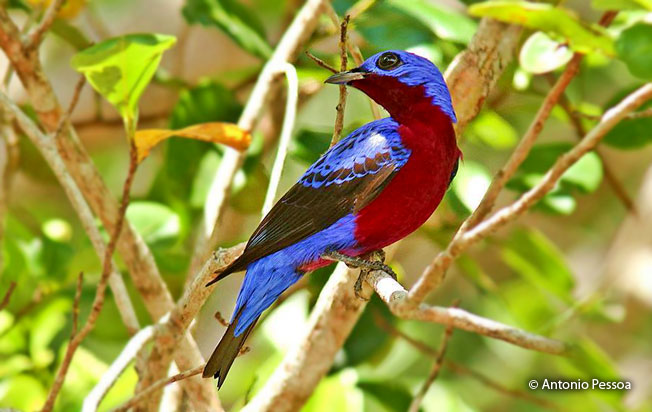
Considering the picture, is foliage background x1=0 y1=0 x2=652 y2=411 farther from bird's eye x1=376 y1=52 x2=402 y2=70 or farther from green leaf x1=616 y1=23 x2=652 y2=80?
bird's eye x1=376 y1=52 x2=402 y2=70

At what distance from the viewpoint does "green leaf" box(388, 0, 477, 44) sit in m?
1.99

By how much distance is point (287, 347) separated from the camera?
235cm

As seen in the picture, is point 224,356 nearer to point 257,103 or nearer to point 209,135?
point 209,135

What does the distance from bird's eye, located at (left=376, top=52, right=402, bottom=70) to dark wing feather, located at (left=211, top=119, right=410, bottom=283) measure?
3.6 inches

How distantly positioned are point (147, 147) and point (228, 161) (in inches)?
20.6

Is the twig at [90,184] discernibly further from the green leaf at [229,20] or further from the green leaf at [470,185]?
the green leaf at [470,185]

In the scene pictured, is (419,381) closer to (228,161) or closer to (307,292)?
(307,292)

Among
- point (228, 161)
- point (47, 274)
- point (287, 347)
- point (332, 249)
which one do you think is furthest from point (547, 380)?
point (47, 274)

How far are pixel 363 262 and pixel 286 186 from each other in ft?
0.54

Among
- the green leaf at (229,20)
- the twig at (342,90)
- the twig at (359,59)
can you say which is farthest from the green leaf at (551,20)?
the green leaf at (229,20)

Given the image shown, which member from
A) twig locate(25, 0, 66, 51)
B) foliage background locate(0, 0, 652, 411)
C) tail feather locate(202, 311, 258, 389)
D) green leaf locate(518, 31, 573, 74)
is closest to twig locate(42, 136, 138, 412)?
foliage background locate(0, 0, 652, 411)

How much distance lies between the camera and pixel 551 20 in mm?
1731

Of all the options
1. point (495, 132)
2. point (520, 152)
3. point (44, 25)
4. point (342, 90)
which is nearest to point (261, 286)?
point (342, 90)

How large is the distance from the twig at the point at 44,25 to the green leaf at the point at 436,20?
68cm
